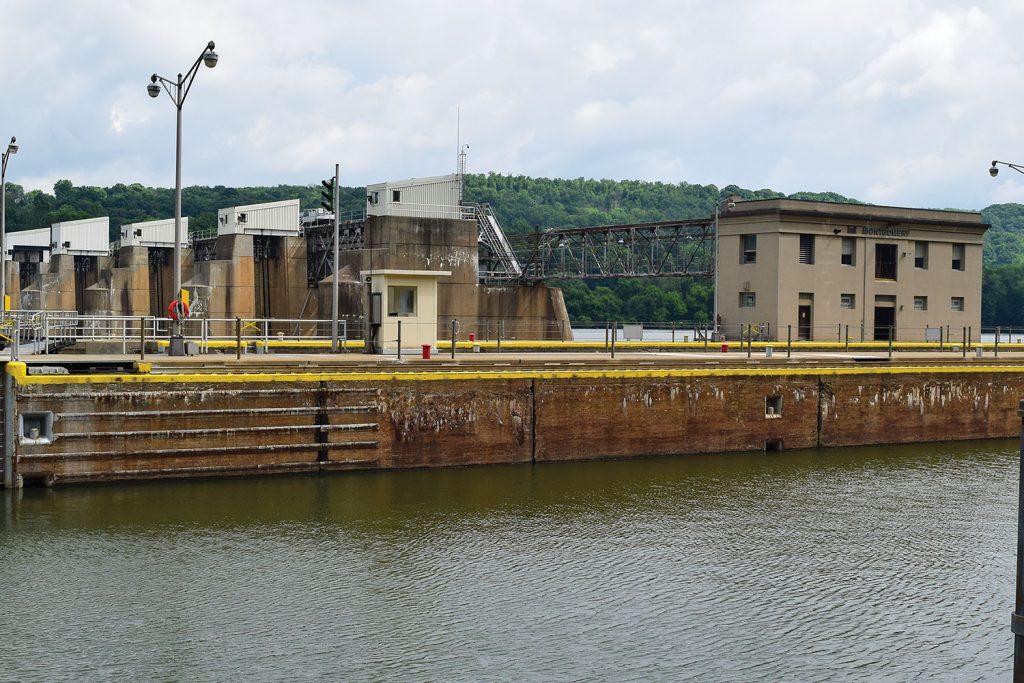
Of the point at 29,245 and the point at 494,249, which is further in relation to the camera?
the point at 29,245

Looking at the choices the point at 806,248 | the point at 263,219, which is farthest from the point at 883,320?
the point at 263,219

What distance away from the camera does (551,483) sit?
1101 inches

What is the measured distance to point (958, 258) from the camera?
63.3m

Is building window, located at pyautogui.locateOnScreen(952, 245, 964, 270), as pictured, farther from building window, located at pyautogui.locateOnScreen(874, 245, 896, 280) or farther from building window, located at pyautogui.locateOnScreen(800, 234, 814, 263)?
building window, located at pyautogui.locateOnScreen(800, 234, 814, 263)

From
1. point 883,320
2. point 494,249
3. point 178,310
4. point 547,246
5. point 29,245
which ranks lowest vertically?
point 883,320

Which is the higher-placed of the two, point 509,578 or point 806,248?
point 806,248

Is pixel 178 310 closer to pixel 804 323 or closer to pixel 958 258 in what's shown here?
pixel 804 323

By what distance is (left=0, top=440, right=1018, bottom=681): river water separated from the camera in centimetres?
1577

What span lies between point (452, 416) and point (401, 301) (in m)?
6.20

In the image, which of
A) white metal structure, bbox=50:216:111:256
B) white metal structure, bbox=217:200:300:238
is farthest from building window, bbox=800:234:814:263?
white metal structure, bbox=50:216:111:256

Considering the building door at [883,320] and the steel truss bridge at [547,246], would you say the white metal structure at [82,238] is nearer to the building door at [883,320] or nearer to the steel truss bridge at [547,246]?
the steel truss bridge at [547,246]

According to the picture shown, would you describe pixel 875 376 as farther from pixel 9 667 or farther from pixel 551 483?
pixel 9 667

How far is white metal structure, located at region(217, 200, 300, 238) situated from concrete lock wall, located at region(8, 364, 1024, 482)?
43.2 m

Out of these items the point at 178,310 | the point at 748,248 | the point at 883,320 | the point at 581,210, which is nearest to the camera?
the point at 178,310
